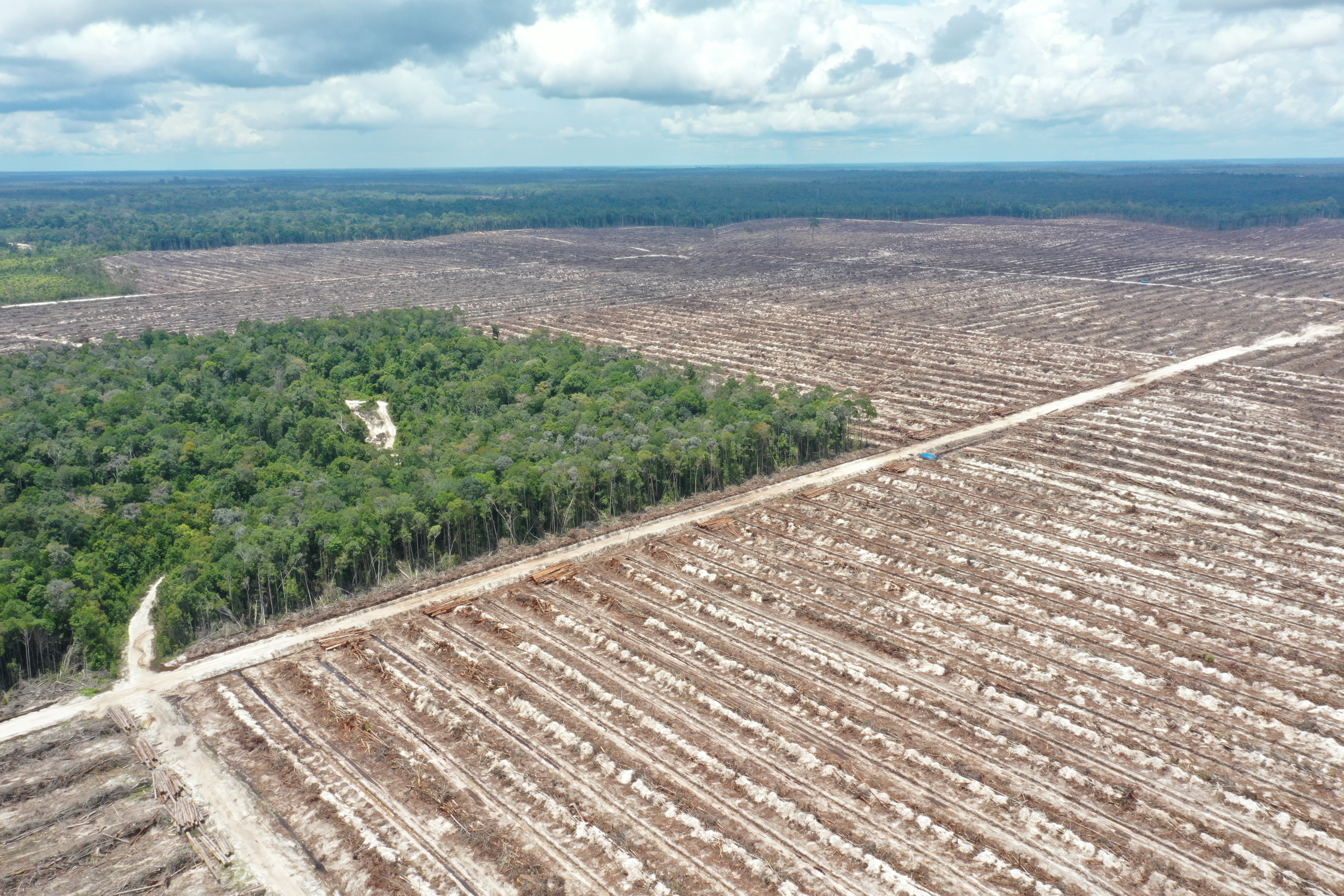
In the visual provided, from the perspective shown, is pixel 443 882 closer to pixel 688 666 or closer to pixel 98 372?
pixel 688 666

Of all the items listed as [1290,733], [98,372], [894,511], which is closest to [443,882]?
[1290,733]

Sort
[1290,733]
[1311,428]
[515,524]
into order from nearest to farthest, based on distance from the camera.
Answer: [1290,733]
[515,524]
[1311,428]

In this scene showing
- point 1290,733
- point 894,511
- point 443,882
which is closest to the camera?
point 443,882

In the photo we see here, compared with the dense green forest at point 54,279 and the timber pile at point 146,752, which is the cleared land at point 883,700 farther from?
the dense green forest at point 54,279

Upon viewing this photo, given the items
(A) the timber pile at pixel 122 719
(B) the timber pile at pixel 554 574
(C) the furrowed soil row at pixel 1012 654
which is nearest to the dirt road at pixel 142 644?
(A) the timber pile at pixel 122 719

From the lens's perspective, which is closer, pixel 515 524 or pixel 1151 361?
pixel 515 524

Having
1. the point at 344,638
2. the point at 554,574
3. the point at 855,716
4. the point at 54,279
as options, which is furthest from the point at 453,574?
the point at 54,279

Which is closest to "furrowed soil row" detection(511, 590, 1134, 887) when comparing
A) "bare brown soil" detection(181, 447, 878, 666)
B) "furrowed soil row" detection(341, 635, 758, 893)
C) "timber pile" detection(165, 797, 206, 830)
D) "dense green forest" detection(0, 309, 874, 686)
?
"furrowed soil row" detection(341, 635, 758, 893)
